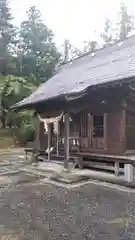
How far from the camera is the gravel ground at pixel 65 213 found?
154 inches

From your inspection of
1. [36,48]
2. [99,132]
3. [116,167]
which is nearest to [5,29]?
[36,48]

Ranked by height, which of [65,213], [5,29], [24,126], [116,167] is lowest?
[65,213]

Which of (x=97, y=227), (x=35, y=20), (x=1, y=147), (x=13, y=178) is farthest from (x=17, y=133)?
(x=35, y=20)

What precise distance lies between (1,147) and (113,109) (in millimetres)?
12984

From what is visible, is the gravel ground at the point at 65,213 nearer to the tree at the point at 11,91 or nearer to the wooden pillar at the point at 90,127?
the wooden pillar at the point at 90,127

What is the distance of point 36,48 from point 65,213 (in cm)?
3362

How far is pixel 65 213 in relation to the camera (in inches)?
190

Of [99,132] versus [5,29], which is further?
[5,29]

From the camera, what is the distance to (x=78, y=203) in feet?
18.1

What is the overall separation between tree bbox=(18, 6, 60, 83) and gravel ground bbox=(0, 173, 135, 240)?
25.1 metres

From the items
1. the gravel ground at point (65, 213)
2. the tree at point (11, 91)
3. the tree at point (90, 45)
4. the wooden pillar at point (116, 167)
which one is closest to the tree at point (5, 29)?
the tree at point (90, 45)

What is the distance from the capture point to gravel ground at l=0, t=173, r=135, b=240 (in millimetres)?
3901

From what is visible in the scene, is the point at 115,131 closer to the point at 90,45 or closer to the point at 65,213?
the point at 65,213

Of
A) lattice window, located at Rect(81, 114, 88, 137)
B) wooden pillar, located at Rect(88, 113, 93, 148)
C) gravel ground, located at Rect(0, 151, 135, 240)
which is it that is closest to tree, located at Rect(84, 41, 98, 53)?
lattice window, located at Rect(81, 114, 88, 137)
